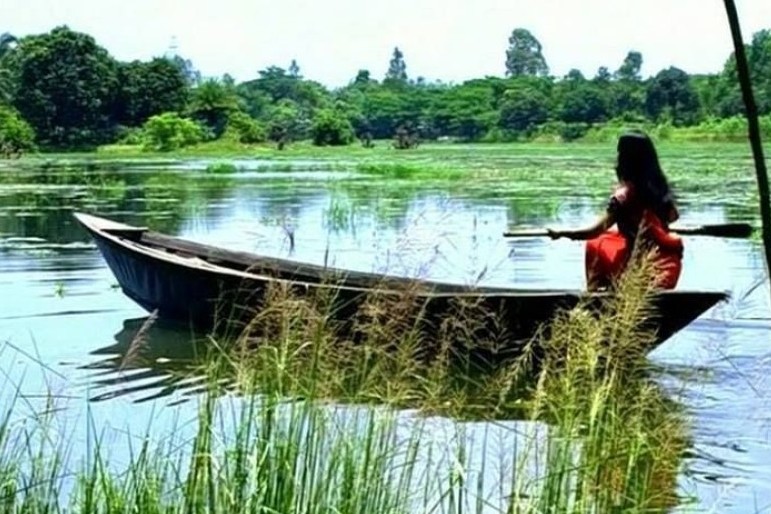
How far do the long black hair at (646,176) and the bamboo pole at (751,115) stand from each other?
18.3 feet

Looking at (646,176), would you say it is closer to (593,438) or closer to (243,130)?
(593,438)

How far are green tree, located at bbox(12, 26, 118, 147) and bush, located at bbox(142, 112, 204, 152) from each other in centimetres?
527

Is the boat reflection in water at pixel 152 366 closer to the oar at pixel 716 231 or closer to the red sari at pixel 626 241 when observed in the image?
the oar at pixel 716 231

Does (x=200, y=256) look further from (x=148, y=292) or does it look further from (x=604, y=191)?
(x=604, y=191)

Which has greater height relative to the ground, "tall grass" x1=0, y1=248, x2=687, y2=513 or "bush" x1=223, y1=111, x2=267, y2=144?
"tall grass" x1=0, y1=248, x2=687, y2=513

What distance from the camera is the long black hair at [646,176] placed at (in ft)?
22.9

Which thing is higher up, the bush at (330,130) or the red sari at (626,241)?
the red sari at (626,241)

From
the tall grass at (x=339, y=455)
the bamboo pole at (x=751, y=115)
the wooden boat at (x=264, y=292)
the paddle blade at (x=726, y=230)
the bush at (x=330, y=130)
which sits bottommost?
the bush at (x=330, y=130)

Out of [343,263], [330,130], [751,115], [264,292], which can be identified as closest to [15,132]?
[330,130]

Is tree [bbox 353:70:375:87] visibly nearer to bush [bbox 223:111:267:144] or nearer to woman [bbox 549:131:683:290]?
bush [bbox 223:111:267:144]

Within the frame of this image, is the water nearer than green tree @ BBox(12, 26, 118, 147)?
Yes

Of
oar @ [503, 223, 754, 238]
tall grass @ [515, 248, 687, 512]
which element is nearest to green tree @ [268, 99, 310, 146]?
oar @ [503, 223, 754, 238]

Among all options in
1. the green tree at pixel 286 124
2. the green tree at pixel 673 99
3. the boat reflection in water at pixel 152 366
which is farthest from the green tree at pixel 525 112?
the boat reflection in water at pixel 152 366

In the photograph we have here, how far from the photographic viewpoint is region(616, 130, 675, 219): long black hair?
6.98m
